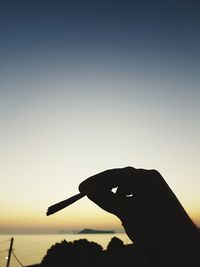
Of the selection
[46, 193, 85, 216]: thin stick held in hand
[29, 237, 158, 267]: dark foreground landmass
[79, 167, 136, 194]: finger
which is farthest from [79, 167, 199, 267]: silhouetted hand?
[29, 237, 158, 267]: dark foreground landmass

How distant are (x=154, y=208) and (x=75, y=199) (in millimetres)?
778

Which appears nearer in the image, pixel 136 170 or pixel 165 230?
pixel 165 230

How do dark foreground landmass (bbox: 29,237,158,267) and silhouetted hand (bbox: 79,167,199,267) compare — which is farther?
dark foreground landmass (bbox: 29,237,158,267)

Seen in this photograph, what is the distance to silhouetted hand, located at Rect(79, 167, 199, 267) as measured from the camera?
2441mm

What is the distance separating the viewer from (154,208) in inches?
98.5

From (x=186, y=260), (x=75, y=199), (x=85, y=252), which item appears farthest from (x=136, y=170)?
(x=85, y=252)

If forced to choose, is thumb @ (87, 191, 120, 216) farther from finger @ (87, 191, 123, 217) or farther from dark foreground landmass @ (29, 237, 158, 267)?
dark foreground landmass @ (29, 237, 158, 267)

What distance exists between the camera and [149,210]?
2492mm

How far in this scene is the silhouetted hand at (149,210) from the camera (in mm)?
2441

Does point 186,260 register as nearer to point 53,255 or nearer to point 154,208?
point 154,208

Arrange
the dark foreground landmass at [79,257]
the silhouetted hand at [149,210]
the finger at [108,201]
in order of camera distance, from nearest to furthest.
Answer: the silhouetted hand at [149,210] < the finger at [108,201] < the dark foreground landmass at [79,257]

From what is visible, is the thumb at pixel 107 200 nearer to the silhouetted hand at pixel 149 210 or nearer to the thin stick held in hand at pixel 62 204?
the silhouetted hand at pixel 149 210

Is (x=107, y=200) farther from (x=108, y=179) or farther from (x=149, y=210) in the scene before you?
(x=149, y=210)

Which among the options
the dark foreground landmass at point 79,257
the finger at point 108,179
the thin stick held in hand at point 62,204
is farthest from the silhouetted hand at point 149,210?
the dark foreground landmass at point 79,257
